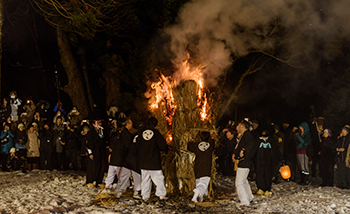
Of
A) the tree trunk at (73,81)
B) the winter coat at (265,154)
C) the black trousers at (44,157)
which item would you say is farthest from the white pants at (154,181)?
the tree trunk at (73,81)

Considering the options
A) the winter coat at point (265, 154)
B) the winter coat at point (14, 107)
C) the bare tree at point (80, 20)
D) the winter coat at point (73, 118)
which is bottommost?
the winter coat at point (265, 154)

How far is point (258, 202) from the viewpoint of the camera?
26.9 ft

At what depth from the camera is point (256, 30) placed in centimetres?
1583

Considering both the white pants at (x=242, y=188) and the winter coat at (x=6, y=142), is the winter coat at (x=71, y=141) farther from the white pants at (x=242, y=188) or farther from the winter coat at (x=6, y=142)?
the white pants at (x=242, y=188)

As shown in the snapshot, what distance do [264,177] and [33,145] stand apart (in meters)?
8.07

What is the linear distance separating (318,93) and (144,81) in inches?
378

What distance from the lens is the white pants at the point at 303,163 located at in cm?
1091

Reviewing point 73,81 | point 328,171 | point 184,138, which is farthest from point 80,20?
point 328,171

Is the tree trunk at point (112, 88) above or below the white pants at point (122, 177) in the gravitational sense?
above

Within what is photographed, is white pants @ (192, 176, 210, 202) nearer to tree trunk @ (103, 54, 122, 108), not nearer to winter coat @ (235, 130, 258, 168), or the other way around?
winter coat @ (235, 130, 258, 168)

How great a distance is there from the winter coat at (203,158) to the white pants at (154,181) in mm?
836

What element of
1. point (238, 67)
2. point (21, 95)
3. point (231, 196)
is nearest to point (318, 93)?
point (238, 67)

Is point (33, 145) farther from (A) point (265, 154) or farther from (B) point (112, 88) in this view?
(A) point (265, 154)

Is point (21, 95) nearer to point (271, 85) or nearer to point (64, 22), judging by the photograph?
point (64, 22)
